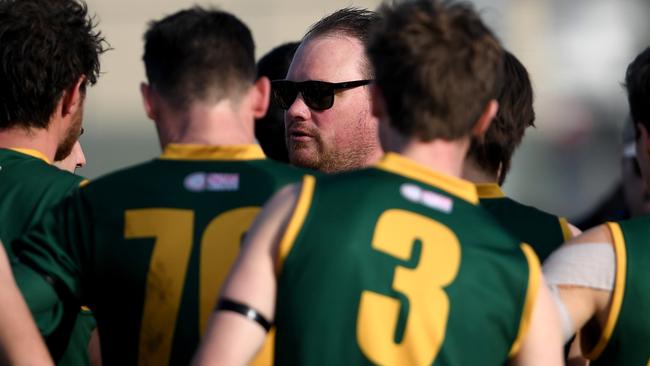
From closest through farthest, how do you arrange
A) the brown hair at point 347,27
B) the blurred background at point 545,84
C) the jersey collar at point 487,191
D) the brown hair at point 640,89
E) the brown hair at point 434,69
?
the brown hair at point 434,69 < the brown hair at point 640,89 < the jersey collar at point 487,191 < the brown hair at point 347,27 < the blurred background at point 545,84

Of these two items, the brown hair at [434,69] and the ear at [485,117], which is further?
the ear at [485,117]

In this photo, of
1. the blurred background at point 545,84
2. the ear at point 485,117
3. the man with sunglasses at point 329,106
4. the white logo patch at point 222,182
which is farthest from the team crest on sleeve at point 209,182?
the blurred background at point 545,84

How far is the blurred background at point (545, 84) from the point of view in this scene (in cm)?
1903

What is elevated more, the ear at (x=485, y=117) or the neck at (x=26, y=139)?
the ear at (x=485, y=117)

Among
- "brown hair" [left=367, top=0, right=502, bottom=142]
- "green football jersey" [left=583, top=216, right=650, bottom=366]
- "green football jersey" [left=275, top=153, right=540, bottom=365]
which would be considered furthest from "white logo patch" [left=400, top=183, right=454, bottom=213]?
"green football jersey" [left=583, top=216, right=650, bottom=366]

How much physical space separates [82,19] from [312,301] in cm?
179

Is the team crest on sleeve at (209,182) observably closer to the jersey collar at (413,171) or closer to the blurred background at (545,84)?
the jersey collar at (413,171)

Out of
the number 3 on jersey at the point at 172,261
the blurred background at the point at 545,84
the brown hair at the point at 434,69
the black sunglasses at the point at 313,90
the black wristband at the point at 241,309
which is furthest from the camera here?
the blurred background at the point at 545,84

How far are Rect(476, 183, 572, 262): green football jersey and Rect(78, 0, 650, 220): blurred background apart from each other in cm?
1433

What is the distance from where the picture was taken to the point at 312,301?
3.44 m

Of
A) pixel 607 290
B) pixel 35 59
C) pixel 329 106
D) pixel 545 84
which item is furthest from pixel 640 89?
pixel 545 84

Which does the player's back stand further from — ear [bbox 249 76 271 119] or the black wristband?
the black wristband

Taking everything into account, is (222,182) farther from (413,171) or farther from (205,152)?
(413,171)

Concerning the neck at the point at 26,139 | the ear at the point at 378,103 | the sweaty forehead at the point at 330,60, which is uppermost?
the ear at the point at 378,103
